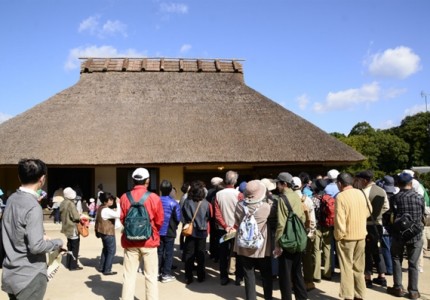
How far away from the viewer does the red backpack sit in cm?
586

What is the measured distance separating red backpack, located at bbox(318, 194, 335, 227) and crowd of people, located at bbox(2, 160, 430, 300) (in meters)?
0.02

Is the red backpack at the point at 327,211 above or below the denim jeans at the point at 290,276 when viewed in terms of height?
above

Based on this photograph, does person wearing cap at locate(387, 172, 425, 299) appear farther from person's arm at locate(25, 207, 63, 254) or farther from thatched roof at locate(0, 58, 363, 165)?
thatched roof at locate(0, 58, 363, 165)

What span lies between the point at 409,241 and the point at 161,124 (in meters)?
11.1

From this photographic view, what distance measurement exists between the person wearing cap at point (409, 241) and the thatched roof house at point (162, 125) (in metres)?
8.11

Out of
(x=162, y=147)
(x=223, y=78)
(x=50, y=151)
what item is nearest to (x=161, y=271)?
(x=162, y=147)

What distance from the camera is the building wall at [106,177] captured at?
14.9m

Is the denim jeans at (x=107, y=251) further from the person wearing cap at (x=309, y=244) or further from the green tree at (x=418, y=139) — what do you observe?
the green tree at (x=418, y=139)

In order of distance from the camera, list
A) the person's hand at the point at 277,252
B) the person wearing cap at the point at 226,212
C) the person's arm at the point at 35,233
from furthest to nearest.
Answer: the person wearing cap at the point at 226,212 < the person's hand at the point at 277,252 < the person's arm at the point at 35,233

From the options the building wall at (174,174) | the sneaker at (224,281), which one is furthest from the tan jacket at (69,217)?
the building wall at (174,174)

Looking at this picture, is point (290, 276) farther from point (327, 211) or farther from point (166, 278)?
point (166, 278)

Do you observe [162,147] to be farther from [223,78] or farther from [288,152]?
[223,78]

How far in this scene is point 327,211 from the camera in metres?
5.87

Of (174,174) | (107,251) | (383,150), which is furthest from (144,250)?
(383,150)
